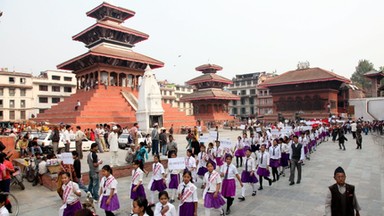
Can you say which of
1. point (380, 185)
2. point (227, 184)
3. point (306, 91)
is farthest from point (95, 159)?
point (306, 91)

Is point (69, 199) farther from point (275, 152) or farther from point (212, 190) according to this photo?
point (275, 152)

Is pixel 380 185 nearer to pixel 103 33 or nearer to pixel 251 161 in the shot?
pixel 251 161

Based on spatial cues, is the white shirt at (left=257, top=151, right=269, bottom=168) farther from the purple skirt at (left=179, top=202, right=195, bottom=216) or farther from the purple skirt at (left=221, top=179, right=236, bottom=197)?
the purple skirt at (left=179, top=202, right=195, bottom=216)

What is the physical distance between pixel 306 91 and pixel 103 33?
1436 inches

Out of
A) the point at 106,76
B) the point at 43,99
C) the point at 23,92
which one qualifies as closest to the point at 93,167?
the point at 106,76

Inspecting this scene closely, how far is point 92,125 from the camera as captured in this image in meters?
25.4

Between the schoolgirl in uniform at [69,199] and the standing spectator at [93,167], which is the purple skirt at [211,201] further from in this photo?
the standing spectator at [93,167]

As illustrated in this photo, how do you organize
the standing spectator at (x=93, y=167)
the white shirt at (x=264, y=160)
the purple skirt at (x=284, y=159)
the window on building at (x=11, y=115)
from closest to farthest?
the standing spectator at (x=93, y=167), the white shirt at (x=264, y=160), the purple skirt at (x=284, y=159), the window on building at (x=11, y=115)

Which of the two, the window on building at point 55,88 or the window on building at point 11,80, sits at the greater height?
the window on building at point 11,80

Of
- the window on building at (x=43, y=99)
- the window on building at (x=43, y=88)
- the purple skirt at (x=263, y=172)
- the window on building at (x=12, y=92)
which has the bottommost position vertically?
the purple skirt at (x=263, y=172)

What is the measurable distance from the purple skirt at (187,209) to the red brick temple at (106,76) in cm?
2167

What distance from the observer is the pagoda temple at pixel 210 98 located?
52725 mm

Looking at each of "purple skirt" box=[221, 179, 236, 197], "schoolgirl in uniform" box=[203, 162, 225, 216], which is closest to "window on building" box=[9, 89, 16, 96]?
"purple skirt" box=[221, 179, 236, 197]

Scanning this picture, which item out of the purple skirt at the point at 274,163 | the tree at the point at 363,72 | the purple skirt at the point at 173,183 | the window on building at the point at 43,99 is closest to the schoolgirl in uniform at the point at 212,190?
the purple skirt at the point at 173,183
